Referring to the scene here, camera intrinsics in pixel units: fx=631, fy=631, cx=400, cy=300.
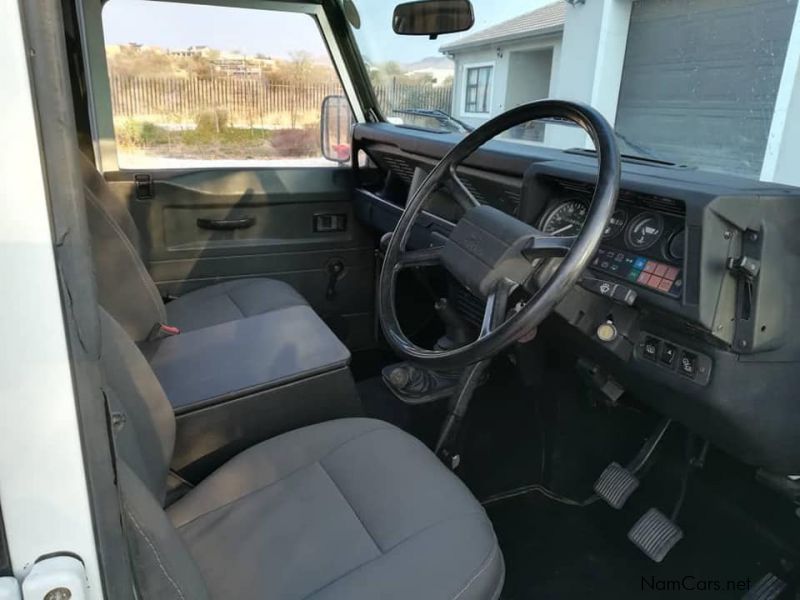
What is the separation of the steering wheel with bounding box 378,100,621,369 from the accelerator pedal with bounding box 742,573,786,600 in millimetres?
941

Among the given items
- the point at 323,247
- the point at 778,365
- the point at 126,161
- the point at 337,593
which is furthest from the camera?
the point at 323,247

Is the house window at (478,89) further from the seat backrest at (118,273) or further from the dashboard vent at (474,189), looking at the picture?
the seat backrest at (118,273)

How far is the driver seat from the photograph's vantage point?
1.00 metres

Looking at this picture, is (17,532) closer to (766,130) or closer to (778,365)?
(778,365)

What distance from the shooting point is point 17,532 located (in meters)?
0.46

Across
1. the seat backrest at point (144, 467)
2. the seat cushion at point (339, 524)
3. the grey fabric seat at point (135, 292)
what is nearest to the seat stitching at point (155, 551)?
the seat backrest at point (144, 467)

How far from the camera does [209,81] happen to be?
244cm

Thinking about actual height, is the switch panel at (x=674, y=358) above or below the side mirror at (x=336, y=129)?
below

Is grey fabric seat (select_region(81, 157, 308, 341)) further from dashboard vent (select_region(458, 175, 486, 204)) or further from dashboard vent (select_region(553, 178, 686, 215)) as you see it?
dashboard vent (select_region(553, 178, 686, 215))

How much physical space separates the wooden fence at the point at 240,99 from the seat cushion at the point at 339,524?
1609 millimetres

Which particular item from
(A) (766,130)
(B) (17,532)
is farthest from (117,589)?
(A) (766,130)

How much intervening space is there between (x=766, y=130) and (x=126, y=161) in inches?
91.8

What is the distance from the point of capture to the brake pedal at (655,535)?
158cm

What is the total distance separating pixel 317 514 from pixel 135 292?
869 millimetres
